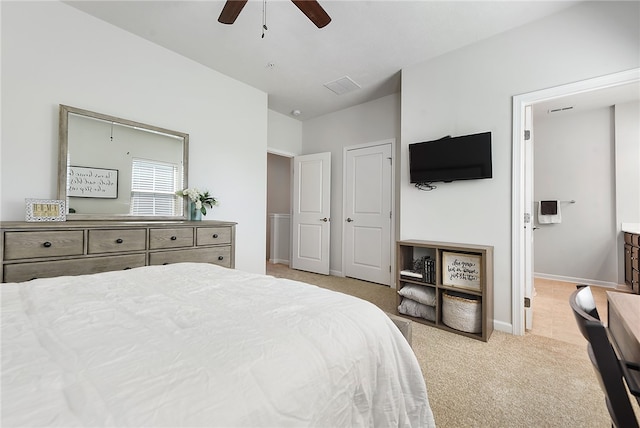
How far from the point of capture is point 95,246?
1998 mm

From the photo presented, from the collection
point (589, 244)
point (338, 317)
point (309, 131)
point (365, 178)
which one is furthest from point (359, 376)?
point (589, 244)

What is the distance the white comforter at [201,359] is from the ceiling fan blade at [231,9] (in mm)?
1726

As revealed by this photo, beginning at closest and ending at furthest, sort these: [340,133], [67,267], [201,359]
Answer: [201,359]
[67,267]
[340,133]

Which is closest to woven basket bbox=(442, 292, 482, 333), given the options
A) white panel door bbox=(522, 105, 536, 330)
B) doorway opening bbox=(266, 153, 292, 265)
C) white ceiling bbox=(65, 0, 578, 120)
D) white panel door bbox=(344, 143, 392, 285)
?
white panel door bbox=(522, 105, 536, 330)

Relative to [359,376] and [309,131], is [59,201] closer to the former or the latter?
[359,376]

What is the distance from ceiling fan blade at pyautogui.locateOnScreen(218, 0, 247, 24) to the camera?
1.72m

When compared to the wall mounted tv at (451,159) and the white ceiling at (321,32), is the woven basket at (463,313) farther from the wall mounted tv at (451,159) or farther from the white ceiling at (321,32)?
the white ceiling at (321,32)

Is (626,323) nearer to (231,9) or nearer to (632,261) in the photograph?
(231,9)

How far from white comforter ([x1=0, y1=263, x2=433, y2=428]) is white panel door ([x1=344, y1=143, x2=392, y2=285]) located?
2991 mm

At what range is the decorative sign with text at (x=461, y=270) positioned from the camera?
8.03 feet

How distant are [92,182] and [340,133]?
329 centimetres

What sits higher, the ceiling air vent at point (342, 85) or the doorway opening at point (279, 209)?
the ceiling air vent at point (342, 85)

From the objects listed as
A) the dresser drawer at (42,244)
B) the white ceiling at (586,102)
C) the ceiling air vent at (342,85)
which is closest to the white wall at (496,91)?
the ceiling air vent at (342,85)

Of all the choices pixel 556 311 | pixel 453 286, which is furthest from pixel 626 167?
pixel 453 286
